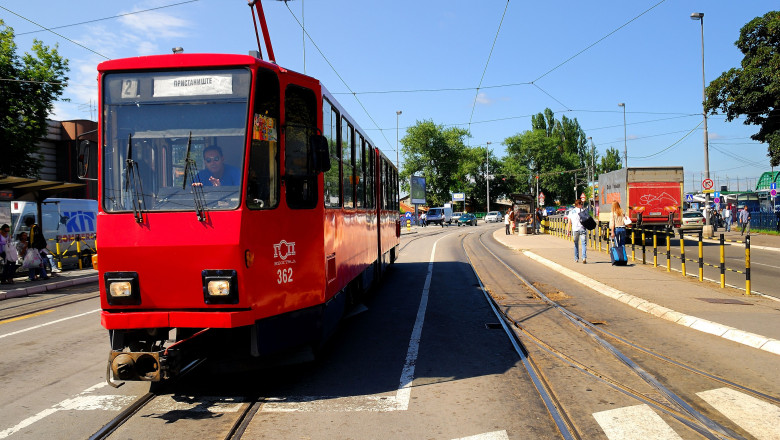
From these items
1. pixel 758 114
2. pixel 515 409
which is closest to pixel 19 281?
pixel 515 409

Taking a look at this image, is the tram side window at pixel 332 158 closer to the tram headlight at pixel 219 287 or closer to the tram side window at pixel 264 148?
the tram side window at pixel 264 148

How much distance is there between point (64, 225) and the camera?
22.1 metres

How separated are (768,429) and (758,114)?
33031 millimetres

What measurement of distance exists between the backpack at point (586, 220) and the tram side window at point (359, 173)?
8317 mm

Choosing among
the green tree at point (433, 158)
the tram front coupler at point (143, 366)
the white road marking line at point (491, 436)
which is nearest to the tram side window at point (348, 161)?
the tram front coupler at point (143, 366)

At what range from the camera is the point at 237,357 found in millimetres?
5555

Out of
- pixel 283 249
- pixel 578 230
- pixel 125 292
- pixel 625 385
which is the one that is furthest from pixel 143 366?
pixel 578 230

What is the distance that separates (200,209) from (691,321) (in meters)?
6.81

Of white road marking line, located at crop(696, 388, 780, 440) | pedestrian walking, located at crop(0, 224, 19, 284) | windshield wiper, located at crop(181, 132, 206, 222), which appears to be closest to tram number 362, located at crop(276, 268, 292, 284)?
windshield wiper, located at crop(181, 132, 206, 222)

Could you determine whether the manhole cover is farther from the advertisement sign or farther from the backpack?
the advertisement sign

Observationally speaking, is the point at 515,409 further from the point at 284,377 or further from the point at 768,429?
the point at 284,377

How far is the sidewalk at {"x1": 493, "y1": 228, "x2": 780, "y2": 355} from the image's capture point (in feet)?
24.6

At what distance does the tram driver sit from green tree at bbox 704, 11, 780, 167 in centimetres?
3191

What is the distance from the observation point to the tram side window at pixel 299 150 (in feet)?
18.7
